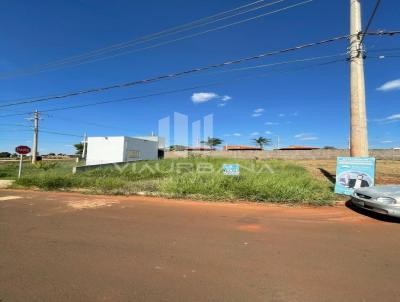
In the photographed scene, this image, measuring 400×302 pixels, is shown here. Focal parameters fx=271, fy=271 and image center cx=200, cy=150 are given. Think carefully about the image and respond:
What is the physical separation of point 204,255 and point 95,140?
2936 centimetres

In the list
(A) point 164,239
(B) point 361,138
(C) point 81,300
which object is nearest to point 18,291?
(C) point 81,300

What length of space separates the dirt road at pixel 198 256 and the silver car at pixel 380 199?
281 millimetres

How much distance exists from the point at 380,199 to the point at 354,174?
120 inches

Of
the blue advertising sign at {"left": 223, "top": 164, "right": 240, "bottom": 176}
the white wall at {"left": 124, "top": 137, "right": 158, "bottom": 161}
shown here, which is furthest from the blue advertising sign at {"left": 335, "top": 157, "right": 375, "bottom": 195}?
the white wall at {"left": 124, "top": 137, "right": 158, "bottom": 161}

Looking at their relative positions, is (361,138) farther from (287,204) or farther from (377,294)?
(377,294)

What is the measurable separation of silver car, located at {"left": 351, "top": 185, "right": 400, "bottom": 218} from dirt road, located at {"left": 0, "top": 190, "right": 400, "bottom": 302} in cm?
28

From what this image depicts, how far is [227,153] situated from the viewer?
4488cm

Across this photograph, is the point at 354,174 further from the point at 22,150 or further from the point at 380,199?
the point at 22,150

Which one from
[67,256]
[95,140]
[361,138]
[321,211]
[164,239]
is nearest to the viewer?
[67,256]

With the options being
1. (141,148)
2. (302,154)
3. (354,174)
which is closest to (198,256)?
(354,174)

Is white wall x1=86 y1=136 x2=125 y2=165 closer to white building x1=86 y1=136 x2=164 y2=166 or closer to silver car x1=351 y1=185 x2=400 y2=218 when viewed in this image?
white building x1=86 y1=136 x2=164 y2=166

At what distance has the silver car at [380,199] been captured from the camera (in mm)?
6129

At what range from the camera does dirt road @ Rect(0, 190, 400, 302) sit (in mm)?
3064

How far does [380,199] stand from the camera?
6.43m
